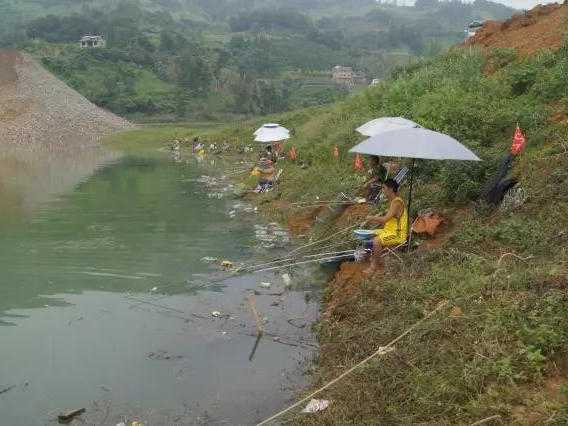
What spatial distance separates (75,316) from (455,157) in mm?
6955

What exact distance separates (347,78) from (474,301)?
117 metres

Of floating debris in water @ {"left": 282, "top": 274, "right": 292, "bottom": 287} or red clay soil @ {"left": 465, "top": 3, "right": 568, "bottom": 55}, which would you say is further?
red clay soil @ {"left": 465, "top": 3, "right": 568, "bottom": 55}

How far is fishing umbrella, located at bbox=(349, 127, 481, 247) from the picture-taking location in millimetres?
8633

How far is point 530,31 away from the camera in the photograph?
23.1 m

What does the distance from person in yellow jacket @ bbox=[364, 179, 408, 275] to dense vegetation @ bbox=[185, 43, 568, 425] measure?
424 millimetres

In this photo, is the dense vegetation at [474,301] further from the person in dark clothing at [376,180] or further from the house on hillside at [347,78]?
the house on hillside at [347,78]

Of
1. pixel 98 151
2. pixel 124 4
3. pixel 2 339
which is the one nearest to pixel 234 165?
pixel 98 151

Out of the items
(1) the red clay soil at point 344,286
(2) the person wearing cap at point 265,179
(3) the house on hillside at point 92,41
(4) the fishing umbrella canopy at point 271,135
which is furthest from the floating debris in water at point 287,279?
(3) the house on hillside at point 92,41

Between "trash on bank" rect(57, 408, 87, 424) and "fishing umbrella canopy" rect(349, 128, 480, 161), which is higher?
"fishing umbrella canopy" rect(349, 128, 480, 161)

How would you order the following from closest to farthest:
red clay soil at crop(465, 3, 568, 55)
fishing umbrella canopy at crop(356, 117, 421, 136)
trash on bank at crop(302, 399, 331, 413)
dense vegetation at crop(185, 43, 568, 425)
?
dense vegetation at crop(185, 43, 568, 425) → trash on bank at crop(302, 399, 331, 413) → fishing umbrella canopy at crop(356, 117, 421, 136) → red clay soil at crop(465, 3, 568, 55)

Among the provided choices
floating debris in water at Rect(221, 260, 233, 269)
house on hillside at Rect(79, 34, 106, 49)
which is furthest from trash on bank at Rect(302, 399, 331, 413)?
house on hillside at Rect(79, 34, 106, 49)

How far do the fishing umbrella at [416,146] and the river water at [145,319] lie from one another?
3056 millimetres

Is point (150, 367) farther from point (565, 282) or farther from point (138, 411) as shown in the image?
point (565, 282)

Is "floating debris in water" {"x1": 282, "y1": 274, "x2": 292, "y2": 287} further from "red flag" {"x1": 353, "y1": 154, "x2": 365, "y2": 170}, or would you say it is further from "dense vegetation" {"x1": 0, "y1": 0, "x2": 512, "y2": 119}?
"dense vegetation" {"x1": 0, "y1": 0, "x2": 512, "y2": 119}
